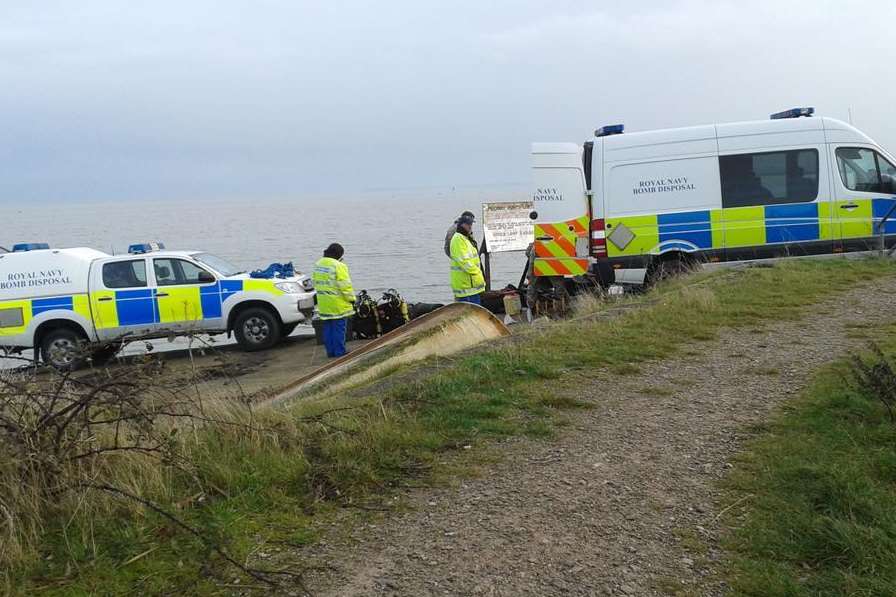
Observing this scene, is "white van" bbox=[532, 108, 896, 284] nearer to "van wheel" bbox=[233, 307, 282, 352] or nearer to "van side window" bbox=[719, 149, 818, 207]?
"van side window" bbox=[719, 149, 818, 207]

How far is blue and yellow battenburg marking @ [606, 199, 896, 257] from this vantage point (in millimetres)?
12781

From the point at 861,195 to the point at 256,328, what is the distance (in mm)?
9576

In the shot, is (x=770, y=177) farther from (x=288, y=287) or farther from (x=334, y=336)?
(x=288, y=287)

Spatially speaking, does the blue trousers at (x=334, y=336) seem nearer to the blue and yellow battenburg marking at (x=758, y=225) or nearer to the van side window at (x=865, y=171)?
the blue and yellow battenburg marking at (x=758, y=225)

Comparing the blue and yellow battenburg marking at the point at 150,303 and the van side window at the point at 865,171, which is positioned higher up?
the van side window at the point at 865,171

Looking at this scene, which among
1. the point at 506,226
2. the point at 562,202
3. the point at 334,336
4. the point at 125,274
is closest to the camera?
the point at 334,336

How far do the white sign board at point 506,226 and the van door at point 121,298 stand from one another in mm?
5881

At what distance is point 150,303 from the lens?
13.7 metres

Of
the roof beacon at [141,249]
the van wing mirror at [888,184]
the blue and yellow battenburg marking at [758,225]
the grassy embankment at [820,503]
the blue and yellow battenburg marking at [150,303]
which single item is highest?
the roof beacon at [141,249]

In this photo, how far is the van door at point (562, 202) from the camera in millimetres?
12969

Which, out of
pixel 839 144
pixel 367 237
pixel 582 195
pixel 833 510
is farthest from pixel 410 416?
pixel 367 237

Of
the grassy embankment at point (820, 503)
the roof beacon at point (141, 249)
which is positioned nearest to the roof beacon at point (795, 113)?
the grassy embankment at point (820, 503)

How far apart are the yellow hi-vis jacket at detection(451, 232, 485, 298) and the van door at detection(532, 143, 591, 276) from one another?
7.62 ft

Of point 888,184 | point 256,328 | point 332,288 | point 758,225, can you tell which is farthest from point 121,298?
point 888,184
